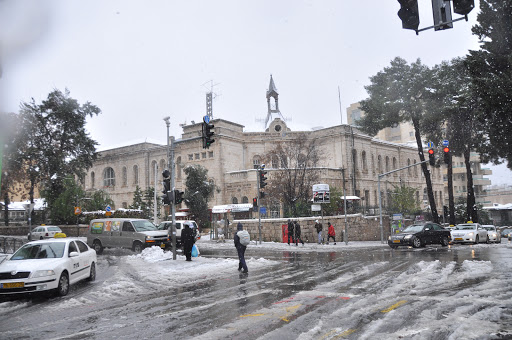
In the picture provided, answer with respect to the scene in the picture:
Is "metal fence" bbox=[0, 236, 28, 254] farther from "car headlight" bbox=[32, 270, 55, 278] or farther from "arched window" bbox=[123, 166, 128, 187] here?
"arched window" bbox=[123, 166, 128, 187]

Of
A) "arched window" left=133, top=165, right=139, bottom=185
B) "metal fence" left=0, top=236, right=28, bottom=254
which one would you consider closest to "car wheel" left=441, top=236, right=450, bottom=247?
"metal fence" left=0, top=236, right=28, bottom=254

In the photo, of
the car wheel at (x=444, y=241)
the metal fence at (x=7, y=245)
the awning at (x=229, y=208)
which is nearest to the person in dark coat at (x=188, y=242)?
the metal fence at (x=7, y=245)

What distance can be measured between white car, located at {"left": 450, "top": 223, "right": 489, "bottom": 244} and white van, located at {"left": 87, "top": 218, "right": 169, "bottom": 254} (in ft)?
61.5

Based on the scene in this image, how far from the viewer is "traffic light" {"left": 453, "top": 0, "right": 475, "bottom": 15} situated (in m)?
6.11

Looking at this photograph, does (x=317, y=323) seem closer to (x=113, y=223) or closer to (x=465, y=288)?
(x=465, y=288)

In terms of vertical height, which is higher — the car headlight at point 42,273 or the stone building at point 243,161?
the stone building at point 243,161

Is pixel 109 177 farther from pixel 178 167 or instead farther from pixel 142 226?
pixel 142 226

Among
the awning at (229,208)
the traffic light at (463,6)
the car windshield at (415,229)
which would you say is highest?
the traffic light at (463,6)

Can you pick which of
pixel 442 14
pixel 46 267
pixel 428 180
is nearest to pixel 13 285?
pixel 46 267

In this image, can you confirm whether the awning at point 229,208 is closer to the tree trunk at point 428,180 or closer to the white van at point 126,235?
the white van at point 126,235

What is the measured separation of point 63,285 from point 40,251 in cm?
135

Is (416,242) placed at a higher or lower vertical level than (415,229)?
lower

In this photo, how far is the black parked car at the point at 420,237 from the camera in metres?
23.9

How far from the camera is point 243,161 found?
2066 inches
